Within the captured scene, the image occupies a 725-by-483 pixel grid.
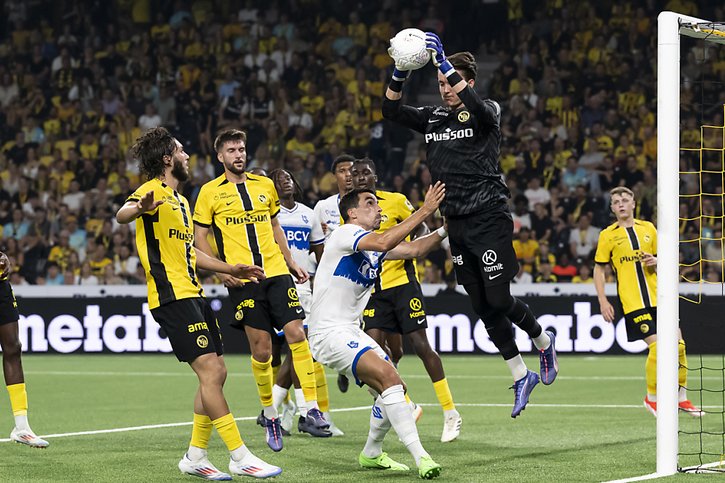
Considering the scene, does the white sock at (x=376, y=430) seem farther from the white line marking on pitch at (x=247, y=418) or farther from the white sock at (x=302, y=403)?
the white line marking on pitch at (x=247, y=418)

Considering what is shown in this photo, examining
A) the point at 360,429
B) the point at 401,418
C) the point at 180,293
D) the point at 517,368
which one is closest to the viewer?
the point at 401,418

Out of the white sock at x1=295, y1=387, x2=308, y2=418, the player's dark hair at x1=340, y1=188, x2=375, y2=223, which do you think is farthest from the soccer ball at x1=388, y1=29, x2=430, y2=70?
the white sock at x1=295, y1=387, x2=308, y2=418

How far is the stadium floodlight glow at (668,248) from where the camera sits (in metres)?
7.79

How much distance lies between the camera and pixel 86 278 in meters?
22.9

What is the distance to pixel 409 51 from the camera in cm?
830

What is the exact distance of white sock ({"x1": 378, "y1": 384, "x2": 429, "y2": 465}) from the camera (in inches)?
303

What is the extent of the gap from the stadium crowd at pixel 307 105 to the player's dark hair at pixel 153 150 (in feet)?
44.2

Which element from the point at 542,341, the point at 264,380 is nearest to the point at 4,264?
the point at 264,380

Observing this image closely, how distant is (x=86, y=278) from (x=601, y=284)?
13296 mm

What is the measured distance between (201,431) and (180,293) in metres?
1.00

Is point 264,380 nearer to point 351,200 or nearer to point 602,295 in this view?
point 351,200

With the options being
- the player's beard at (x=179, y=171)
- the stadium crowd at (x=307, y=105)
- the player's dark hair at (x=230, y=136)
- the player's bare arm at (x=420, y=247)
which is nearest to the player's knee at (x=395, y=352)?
the player's bare arm at (x=420, y=247)

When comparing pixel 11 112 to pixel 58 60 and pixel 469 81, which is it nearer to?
pixel 58 60

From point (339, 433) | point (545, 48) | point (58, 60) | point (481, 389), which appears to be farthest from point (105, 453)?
point (58, 60)
